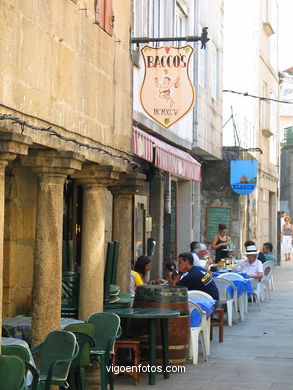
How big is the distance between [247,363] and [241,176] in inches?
572

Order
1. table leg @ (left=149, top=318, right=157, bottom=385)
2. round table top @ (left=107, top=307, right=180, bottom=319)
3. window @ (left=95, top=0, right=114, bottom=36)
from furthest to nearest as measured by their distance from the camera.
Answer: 1. window @ (left=95, top=0, right=114, bottom=36)
2. table leg @ (left=149, top=318, right=157, bottom=385)
3. round table top @ (left=107, top=307, right=180, bottom=319)

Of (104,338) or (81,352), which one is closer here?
(81,352)

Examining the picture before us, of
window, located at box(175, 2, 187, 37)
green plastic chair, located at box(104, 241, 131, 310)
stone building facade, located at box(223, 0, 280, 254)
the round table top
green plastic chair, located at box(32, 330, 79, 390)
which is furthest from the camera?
stone building facade, located at box(223, 0, 280, 254)

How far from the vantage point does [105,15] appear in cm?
1041

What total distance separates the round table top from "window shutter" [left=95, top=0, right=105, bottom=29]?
3241mm

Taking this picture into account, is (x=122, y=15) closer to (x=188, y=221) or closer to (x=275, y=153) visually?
(x=188, y=221)

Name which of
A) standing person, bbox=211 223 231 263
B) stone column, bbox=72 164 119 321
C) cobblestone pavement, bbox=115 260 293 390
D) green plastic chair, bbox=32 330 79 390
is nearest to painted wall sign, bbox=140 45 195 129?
stone column, bbox=72 164 119 321

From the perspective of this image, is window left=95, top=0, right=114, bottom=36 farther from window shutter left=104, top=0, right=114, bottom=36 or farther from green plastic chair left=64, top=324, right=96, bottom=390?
green plastic chair left=64, top=324, right=96, bottom=390

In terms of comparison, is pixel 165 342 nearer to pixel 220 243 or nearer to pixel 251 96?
pixel 220 243

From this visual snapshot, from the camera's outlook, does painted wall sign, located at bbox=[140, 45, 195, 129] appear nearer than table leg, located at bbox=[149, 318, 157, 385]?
No

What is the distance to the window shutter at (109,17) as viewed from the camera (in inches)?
413

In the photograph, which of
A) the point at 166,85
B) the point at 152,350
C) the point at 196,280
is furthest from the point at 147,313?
the point at 166,85

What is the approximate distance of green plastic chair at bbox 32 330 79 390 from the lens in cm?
714

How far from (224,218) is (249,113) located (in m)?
4.71
